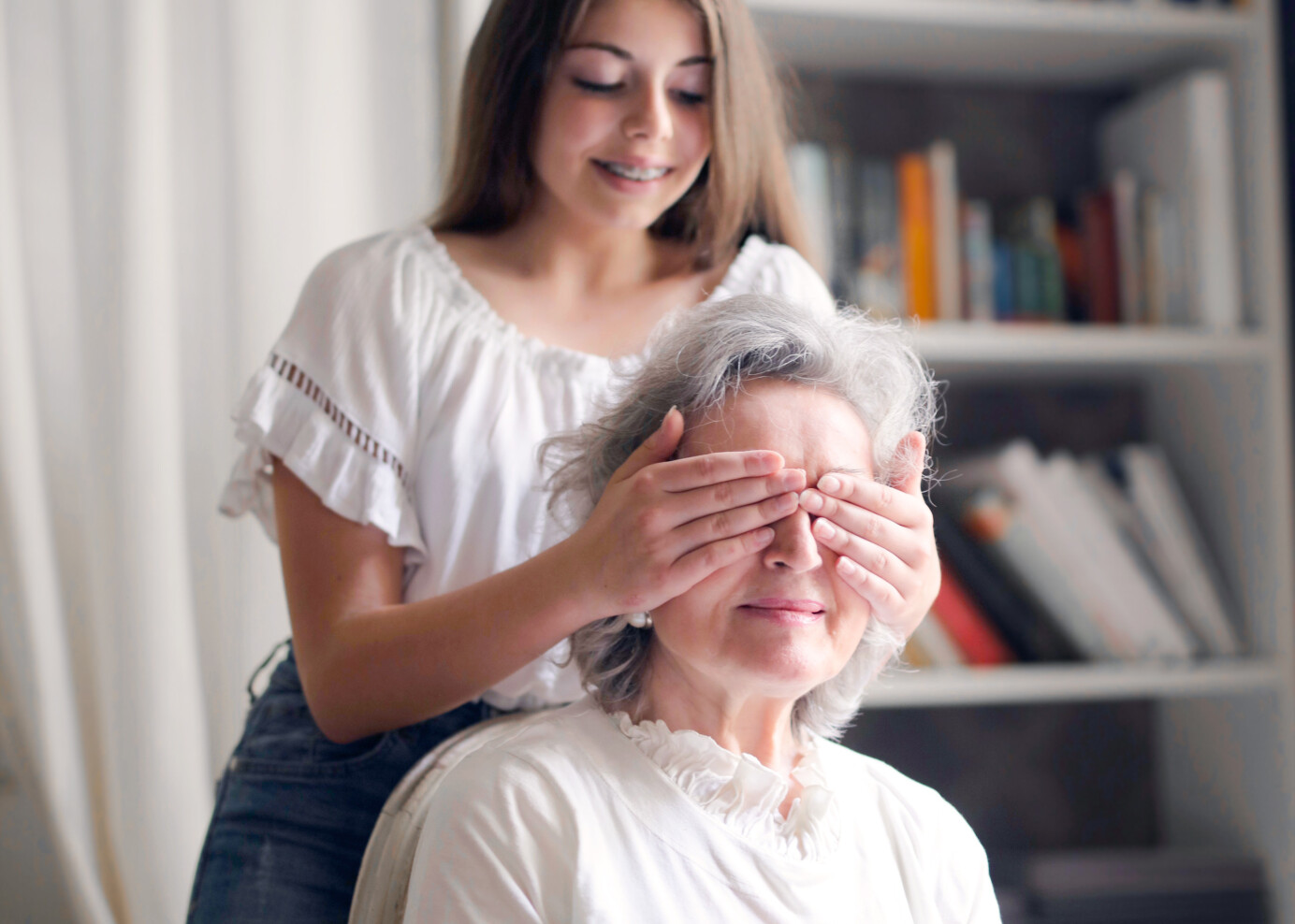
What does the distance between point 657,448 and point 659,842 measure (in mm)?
308

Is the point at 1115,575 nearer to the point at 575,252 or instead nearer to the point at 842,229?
the point at 842,229

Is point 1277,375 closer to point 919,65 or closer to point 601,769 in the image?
point 919,65

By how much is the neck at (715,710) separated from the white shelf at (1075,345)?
3.44 feet

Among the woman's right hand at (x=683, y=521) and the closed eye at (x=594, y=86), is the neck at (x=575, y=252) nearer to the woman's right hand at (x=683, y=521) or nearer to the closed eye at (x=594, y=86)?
the closed eye at (x=594, y=86)

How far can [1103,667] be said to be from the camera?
6.25ft

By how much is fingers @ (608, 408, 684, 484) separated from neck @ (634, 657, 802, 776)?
0.18 metres

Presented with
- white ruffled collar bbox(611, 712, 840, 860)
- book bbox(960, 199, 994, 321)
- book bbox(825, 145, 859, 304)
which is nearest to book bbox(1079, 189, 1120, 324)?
book bbox(960, 199, 994, 321)

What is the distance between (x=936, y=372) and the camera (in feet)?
6.84

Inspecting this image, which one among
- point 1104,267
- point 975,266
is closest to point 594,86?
point 975,266

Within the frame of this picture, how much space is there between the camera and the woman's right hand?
817 millimetres

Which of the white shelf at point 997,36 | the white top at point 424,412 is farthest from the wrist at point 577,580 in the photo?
the white shelf at point 997,36

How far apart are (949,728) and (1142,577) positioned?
1.63 ft

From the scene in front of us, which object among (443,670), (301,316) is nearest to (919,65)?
(301,316)

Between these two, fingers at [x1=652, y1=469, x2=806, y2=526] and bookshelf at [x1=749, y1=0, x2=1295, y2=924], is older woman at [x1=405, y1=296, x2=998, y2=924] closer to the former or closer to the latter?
fingers at [x1=652, y1=469, x2=806, y2=526]
